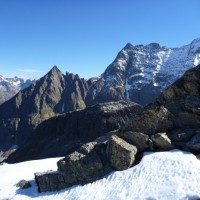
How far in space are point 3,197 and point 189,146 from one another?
2012cm

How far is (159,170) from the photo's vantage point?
105ft

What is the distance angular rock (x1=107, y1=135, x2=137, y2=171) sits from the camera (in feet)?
115

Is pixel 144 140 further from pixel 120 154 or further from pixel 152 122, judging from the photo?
pixel 120 154

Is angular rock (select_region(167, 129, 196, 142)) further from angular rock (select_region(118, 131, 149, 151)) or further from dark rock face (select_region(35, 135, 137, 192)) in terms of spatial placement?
dark rock face (select_region(35, 135, 137, 192))

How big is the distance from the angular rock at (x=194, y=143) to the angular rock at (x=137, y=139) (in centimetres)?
442

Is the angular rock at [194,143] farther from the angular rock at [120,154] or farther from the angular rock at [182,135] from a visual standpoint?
the angular rock at [120,154]

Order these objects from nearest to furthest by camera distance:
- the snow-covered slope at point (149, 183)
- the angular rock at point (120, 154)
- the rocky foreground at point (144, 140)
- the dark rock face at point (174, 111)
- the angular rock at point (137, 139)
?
the snow-covered slope at point (149, 183), the angular rock at point (120, 154), the rocky foreground at point (144, 140), the angular rock at point (137, 139), the dark rock face at point (174, 111)

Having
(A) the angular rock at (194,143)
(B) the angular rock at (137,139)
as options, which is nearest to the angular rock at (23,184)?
(B) the angular rock at (137,139)

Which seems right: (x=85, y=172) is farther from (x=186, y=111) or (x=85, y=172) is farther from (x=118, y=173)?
(x=186, y=111)


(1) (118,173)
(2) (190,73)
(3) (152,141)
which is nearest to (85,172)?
(1) (118,173)

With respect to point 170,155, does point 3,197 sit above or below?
below

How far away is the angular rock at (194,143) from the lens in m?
33.6

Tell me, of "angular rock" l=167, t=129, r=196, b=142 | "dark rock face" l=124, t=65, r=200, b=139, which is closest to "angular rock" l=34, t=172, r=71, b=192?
"dark rock face" l=124, t=65, r=200, b=139

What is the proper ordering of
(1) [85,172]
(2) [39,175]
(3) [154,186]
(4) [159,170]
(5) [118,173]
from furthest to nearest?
(2) [39,175]
(1) [85,172]
(5) [118,173]
(4) [159,170]
(3) [154,186]
